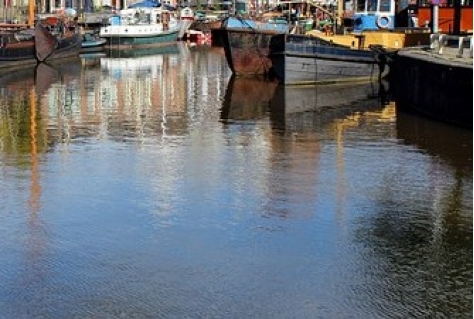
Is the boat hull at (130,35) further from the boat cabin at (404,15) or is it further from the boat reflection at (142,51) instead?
the boat cabin at (404,15)

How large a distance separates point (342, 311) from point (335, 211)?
3903 millimetres

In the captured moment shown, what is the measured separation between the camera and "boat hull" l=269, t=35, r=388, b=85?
99.8ft

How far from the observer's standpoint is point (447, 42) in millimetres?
26469

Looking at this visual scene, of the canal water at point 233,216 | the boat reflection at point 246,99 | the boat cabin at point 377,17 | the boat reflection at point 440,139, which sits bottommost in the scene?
the canal water at point 233,216

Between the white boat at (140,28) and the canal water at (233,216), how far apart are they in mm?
35817

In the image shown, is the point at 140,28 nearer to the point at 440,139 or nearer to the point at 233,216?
the point at 440,139

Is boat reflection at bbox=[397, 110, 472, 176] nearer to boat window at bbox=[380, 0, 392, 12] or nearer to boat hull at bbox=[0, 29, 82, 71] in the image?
boat window at bbox=[380, 0, 392, 12]

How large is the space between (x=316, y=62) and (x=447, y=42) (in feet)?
18.7

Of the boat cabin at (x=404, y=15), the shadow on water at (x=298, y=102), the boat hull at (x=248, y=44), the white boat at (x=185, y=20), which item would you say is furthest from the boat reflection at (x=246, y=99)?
the white boat at (x=185, y=20)

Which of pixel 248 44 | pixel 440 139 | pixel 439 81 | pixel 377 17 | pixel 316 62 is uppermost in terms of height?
pixel 377 17

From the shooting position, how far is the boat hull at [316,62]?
30.4 meters

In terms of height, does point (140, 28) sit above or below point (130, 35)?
above

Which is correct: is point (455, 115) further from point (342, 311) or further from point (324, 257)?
point (342, 311)

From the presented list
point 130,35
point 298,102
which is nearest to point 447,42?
point 298,102
